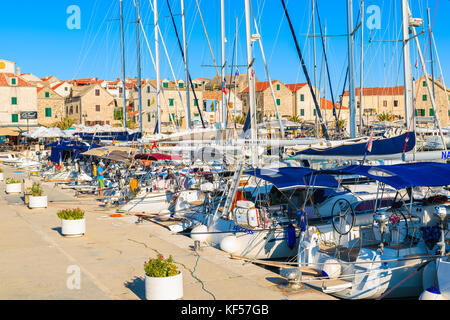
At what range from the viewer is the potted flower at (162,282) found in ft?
27.8

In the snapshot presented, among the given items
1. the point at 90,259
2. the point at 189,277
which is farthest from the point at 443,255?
the point at 90,259

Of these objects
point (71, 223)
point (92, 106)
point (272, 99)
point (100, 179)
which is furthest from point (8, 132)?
point (71, 223)

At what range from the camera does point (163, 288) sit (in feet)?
27.8

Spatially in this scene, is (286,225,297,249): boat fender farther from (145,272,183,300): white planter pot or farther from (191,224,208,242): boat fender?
(145,272,183,300): white planter pot

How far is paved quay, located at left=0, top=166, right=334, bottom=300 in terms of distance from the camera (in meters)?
9.22

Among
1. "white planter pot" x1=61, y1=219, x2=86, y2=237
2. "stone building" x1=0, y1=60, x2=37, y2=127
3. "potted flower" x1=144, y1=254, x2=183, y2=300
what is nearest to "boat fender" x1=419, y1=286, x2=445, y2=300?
"potted flower" x1=144, y1=254, x2=183, y2=300

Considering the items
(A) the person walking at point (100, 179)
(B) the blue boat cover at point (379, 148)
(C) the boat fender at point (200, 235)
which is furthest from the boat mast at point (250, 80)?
(A) the person walking at point (100, 179)

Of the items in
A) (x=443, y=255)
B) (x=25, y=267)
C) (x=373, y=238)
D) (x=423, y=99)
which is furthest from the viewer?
(x=423, y=99)

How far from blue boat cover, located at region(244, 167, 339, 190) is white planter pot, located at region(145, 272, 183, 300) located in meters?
4.80

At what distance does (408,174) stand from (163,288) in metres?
5.64

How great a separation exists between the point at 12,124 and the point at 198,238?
60404mm

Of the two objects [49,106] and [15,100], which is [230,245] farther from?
[49,106]

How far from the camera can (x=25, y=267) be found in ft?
35.5
